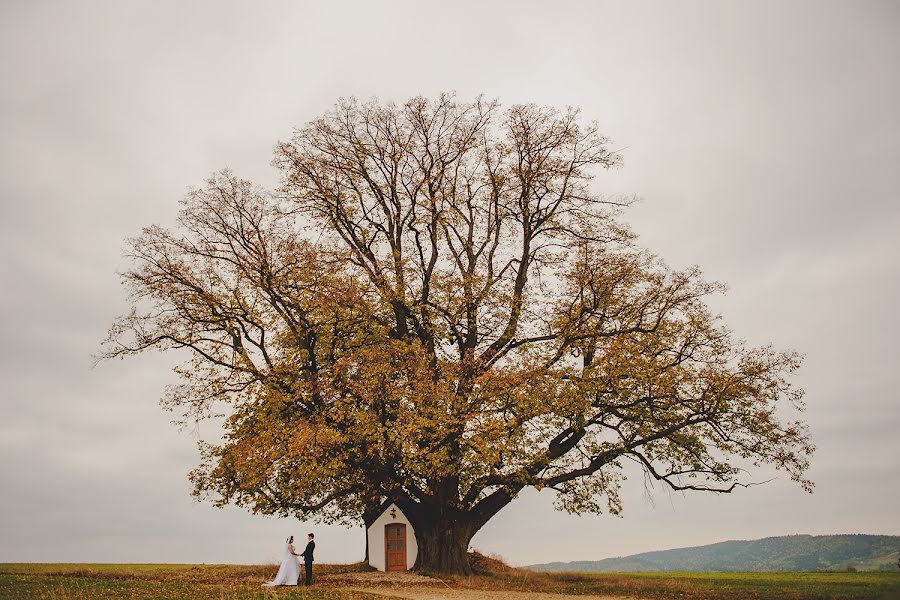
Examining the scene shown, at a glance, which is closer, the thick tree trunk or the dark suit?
the dark suit

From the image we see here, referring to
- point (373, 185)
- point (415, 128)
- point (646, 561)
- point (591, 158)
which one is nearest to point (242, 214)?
point (373, 185)

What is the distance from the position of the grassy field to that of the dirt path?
524mm

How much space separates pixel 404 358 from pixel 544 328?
21.8 ft

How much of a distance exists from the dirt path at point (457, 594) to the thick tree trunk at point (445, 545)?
12.2ft

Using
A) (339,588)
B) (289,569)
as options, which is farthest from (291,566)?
(339,588)

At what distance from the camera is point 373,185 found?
3125 cm

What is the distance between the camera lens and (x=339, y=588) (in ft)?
72.8

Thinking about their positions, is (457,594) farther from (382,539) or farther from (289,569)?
(382,539)

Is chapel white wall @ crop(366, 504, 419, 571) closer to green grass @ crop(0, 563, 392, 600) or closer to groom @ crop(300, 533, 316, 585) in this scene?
green grass @ crop(0, 563, 392, 600)

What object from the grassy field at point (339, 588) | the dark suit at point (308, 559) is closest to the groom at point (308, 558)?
the dark suit at point (308, 559)

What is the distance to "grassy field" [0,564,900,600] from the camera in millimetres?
19047

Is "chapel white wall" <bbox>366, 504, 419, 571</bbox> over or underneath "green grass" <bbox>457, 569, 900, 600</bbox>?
over

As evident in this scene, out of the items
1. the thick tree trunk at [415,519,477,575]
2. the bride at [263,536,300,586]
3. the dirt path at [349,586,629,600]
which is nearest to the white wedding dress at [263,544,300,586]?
the bride at [263,536,300,586]

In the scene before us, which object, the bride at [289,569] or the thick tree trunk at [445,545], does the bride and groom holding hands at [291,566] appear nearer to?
the bride at [289,569]
